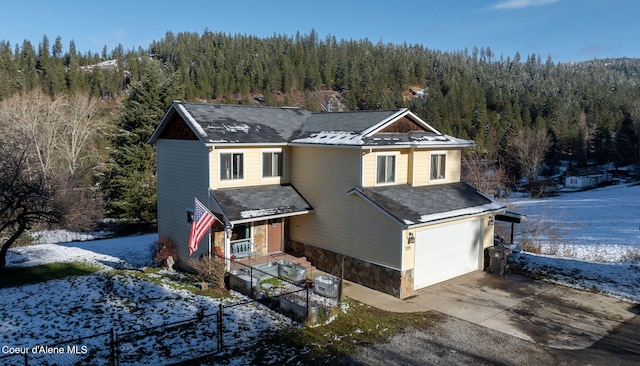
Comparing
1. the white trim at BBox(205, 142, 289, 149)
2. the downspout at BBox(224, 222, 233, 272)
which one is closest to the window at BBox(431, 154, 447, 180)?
the white trim at BBox(205, 142, 289, 149)

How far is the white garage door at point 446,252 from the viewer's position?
633 inches

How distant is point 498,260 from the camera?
17.8m

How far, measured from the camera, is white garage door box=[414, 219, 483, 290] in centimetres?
1608

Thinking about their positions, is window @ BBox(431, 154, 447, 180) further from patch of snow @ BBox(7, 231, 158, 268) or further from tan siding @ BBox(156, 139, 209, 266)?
patch of snow @ BBox(7, 231, 158, 268)

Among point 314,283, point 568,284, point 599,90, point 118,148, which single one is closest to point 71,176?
point 118,148

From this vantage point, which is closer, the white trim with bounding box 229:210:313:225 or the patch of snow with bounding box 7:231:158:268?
the white trim with bounding box 229:210:313:225

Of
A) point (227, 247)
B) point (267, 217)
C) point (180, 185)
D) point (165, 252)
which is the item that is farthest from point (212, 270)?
point (180, 185)

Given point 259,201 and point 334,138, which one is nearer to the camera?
point 259,201

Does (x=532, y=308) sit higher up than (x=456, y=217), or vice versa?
(x=456, y=217)

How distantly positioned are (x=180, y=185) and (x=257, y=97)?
3364 inches

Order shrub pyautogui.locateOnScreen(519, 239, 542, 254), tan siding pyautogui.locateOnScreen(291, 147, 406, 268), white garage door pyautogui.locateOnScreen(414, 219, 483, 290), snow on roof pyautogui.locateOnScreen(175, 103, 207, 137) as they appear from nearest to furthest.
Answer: tan siding pyautogui.locateOnScreen(291, 147, 406, 268), white garage door pyautogui.locateOnScreen(414, 219, 483, 290), snow on roof pyautogui.locateOnScreen(175, 103, 207, 137), shrub pyautogui.locateOnScreen(519, 239, 542, 254)

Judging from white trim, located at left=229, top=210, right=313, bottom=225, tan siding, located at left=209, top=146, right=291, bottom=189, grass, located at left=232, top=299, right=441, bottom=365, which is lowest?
grass, located at left=232, top=299, right=441, bottom=365

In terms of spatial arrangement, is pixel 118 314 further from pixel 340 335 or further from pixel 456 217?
Answer: pixel 456 217

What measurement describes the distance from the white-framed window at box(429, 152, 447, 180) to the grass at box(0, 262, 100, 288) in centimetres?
1487
